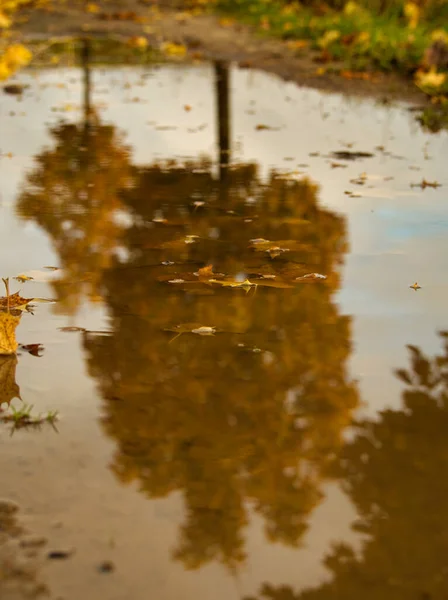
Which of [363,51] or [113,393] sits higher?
[363,51]

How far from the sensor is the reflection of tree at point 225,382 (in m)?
2.29

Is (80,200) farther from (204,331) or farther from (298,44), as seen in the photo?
(298,44)

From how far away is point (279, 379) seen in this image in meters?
2.96

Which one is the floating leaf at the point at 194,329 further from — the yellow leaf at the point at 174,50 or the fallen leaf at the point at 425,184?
the yellow leaf at the point at 174,50

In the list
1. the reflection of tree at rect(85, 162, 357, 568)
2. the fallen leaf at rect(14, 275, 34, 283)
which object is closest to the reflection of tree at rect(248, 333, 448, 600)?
the reflection of tree at rect(85, 162, 357, 568)

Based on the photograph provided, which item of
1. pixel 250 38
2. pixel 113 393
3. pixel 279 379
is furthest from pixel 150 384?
pixel 250 38

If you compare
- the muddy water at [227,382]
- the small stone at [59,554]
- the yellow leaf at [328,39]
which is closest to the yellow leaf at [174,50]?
the yellow leaf at [328,39]

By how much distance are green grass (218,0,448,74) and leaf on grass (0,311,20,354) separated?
7887mm

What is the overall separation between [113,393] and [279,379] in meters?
0.52

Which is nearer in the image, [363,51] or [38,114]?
[38,114]

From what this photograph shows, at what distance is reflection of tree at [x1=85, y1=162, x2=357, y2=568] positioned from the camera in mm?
2291

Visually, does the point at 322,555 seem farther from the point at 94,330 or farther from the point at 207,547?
the point at 94,330

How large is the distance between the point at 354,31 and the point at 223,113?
4569mm

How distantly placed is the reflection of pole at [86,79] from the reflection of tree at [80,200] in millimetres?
548
